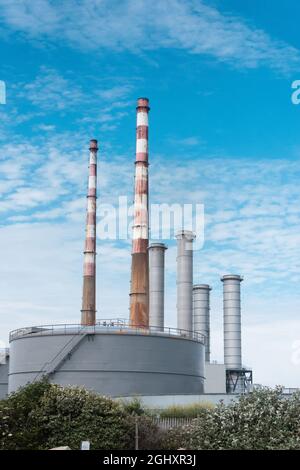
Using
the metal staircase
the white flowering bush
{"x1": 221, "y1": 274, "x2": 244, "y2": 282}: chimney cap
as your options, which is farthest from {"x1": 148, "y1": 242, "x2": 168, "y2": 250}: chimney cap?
the white flowering bush

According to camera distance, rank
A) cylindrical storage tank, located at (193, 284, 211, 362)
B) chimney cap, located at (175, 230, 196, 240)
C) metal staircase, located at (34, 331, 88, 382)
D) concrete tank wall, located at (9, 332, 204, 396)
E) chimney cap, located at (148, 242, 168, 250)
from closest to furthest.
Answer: concrete tank wall, located at (9, 332, 204, 396) < metal staircase, located at (34, 331, 88, 382) < chimney cap, located at (148, 242, 168, 250) < chimney cap, located at (175, 230, 196, 240) < cylindrical storage tank, located at (193, 284, 211, 362)

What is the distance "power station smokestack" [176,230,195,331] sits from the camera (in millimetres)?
64188

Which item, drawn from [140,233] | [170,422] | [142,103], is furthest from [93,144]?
[170,422]

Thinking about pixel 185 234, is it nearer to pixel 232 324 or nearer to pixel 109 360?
pixel 232 324

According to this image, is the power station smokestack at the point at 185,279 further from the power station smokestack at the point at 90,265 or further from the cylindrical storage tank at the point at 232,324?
the power station smokestack at the point at 90,265

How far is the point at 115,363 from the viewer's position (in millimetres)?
40812

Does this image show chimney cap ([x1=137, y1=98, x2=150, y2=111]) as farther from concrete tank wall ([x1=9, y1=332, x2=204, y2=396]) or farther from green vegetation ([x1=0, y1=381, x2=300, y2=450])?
green vegetation ([x1=0, y1=381, x2=300, y2=450])

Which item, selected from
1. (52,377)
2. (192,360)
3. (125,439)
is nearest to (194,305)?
(192,360)

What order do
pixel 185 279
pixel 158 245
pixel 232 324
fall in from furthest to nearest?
pixel 232 324 < pixel 158 245 < pixel 185 279

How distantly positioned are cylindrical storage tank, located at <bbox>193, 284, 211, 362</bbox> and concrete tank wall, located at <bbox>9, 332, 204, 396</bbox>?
26.3 metres

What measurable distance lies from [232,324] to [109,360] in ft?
90.9

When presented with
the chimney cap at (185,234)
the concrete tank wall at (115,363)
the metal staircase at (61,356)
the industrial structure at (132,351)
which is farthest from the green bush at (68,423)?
the chimney cap at (185,234)

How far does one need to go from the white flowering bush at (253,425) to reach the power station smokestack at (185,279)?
41.4m

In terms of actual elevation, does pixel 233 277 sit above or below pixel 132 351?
above
